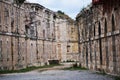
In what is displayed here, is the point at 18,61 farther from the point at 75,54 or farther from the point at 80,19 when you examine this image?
the point at 75,54

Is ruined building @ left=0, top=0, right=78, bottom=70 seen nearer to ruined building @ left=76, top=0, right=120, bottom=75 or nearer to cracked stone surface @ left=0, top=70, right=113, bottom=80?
ruined building @ left=76, top=0, right=120, bottom=75

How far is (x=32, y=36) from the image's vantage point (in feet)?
170

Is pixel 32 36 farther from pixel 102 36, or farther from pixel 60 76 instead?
pixel 60 76

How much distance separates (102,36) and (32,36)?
851 inches

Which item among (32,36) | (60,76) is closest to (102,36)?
(60,76)

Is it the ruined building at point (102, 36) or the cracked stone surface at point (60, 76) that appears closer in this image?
the cracked stone surface at point (60, 76)

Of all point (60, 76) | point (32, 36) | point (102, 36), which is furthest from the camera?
point (32, 36)

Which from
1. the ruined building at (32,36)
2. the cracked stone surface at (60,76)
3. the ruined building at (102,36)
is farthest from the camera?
the ruined building at (32,36)

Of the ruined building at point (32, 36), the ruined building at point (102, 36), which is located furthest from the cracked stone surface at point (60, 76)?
the ruined building at point (32, 36)

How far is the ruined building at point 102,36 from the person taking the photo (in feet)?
89.3

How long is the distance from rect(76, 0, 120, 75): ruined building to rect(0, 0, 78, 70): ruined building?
761cm

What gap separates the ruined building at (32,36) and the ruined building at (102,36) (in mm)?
7606

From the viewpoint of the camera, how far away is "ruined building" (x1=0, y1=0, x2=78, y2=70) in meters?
40.8

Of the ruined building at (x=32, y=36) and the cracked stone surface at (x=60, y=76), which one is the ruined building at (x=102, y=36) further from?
the ruined building at (x=32, y=36)
